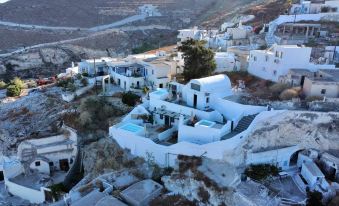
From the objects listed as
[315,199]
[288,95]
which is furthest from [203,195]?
[288,95]

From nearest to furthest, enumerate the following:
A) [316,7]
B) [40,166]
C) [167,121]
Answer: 1. [167,121]
2. [40,166]
3. [316,7]

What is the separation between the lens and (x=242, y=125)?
20625 mm

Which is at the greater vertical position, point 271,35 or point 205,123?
point 271,35

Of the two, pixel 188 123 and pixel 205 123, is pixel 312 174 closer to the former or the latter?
pixel 205 123

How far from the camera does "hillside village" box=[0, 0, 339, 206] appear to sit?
1880 centimetres

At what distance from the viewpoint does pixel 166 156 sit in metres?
20.5

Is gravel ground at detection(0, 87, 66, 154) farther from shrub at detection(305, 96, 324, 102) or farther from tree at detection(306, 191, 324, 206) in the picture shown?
tree at detection(306, 191, 324, 206)

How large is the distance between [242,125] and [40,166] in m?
14.5

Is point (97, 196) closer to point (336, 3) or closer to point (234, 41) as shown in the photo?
point (234, 41)

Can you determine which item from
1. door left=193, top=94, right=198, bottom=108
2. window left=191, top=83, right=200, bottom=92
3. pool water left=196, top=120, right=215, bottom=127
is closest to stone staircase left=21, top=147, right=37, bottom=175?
door left=193, top=94, right=198, bottom=108

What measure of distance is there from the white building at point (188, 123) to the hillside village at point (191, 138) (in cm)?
7

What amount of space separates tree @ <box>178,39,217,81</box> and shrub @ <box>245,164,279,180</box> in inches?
375

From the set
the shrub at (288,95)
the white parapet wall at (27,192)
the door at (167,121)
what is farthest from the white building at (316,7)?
the white parapet wall at (27,192)

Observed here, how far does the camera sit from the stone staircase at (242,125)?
20092 mm
